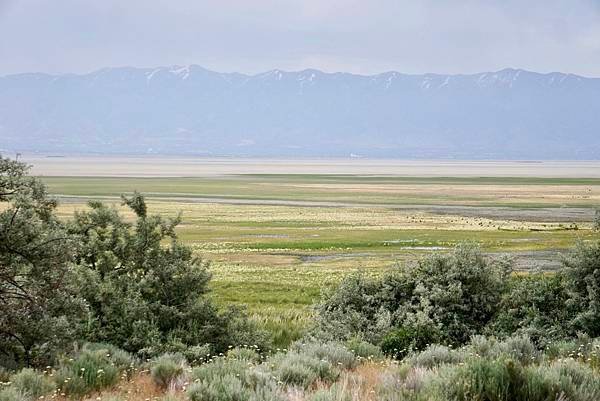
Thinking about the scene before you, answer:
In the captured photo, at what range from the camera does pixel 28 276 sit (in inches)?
512

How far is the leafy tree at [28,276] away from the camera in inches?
498

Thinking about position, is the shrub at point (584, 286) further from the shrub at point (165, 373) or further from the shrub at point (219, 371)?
the shrub at point (165, 373)

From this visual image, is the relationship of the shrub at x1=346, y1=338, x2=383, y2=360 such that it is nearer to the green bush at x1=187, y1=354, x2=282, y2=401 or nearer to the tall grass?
the tall grass

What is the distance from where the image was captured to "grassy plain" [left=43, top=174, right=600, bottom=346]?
37094 millimetres

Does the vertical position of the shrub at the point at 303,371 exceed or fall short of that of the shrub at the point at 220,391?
it falls short

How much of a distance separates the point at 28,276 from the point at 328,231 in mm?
53382

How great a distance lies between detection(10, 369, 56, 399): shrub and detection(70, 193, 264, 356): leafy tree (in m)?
6.54

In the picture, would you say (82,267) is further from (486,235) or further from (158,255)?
(486,235)

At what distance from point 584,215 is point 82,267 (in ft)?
238

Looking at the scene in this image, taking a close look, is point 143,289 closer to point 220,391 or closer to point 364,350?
point 364,350

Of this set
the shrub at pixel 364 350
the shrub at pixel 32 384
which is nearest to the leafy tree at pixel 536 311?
the shrub at pixel 364 350

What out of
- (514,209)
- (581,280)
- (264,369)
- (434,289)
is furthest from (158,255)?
(514,209)

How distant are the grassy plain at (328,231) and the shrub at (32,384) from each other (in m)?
12.3

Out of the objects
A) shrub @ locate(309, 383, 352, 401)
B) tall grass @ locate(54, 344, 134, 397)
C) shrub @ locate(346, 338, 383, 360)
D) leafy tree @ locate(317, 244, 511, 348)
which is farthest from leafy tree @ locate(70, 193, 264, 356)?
shrub @ locate(309, 383, 352, 401)
